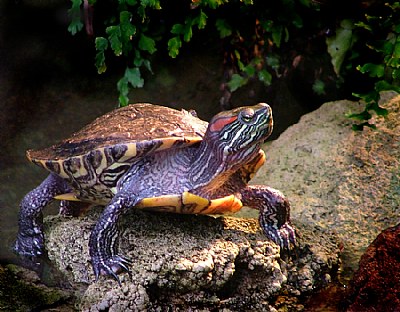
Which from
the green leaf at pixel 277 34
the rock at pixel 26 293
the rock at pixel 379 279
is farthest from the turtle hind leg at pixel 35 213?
the green leaf at pixel 277 34

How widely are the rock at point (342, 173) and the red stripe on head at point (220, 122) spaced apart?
103 centimetres

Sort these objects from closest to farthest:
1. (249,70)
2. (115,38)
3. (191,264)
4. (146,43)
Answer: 1. (191,264)
2. (115,38)
3. (146,43)
4. (249,70)

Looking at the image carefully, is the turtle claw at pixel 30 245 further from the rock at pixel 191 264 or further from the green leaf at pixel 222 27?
the green leaf at pixel 222 27

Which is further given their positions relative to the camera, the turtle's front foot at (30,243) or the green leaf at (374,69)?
the green leaf at (374,69)

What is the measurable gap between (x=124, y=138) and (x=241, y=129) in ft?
1.86

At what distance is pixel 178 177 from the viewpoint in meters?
2.72

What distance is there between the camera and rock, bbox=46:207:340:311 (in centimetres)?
243

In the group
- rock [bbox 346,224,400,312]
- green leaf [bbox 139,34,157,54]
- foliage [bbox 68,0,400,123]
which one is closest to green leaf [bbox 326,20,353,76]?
foliage [bbox 68,0,400,123]

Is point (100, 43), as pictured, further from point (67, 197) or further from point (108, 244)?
point (108, 244)

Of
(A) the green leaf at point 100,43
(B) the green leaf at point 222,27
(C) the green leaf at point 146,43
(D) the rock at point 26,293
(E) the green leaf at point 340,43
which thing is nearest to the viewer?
(D) the rock at point 26,293

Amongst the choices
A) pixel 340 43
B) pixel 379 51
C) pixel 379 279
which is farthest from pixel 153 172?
pixel 340 43

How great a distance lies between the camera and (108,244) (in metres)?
2.52

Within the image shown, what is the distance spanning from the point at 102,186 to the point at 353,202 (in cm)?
159

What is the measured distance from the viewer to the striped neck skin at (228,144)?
256 centimetres
